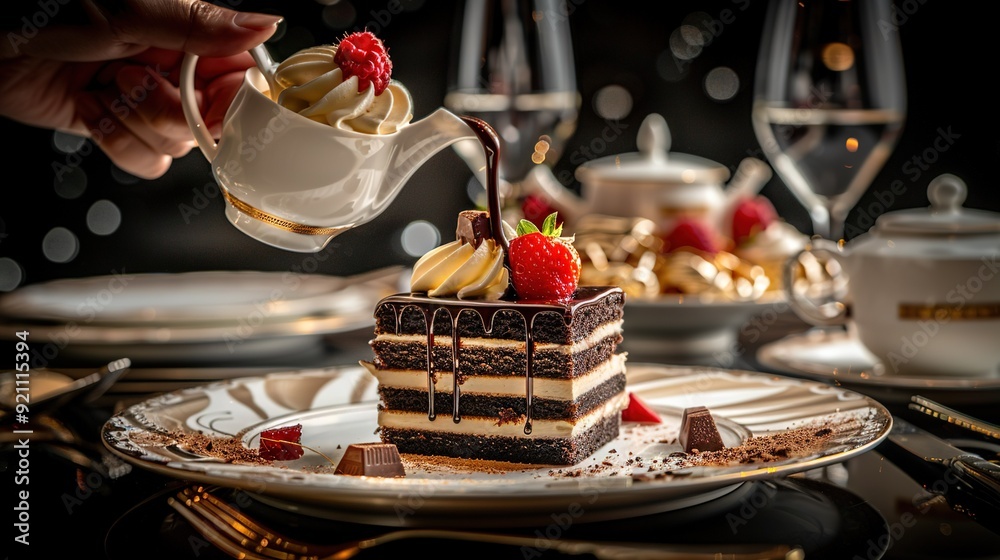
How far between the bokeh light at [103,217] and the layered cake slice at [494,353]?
3712mm

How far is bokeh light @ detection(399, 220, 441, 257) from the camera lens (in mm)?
5398

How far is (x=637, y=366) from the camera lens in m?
2.30

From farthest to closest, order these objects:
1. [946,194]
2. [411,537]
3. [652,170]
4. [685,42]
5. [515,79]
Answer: [685,42] → [652,170] → [515,79] → [946,194] → [411,537]

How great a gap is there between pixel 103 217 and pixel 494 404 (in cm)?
390

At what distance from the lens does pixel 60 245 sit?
505 cm

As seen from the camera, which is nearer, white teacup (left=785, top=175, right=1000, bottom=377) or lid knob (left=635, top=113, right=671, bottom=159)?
white teacup (left=785, top=175, right=1000, bottom=377)

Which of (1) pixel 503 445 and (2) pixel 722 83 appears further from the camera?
(2) pixel 722 83

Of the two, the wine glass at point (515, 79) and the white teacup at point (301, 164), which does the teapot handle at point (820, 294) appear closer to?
the wine glass at point (515, 79)

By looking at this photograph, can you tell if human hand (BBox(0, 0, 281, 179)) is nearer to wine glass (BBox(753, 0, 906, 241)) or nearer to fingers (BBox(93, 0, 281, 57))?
fingers (BBox(93, 0, 281, 57))

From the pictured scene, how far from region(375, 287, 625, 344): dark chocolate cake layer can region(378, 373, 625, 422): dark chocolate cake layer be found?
12 cm

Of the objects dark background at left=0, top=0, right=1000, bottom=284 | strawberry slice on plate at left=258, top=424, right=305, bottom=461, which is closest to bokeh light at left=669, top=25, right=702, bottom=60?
dark background at left=0, top=0, right=1000, bottom=284

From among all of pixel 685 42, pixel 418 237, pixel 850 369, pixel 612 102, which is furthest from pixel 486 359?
pixel 418 237

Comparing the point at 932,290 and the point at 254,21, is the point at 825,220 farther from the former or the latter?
the point at 254,21

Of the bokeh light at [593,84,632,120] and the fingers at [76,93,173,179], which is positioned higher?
the bokeh light at [593,84,632,120]
